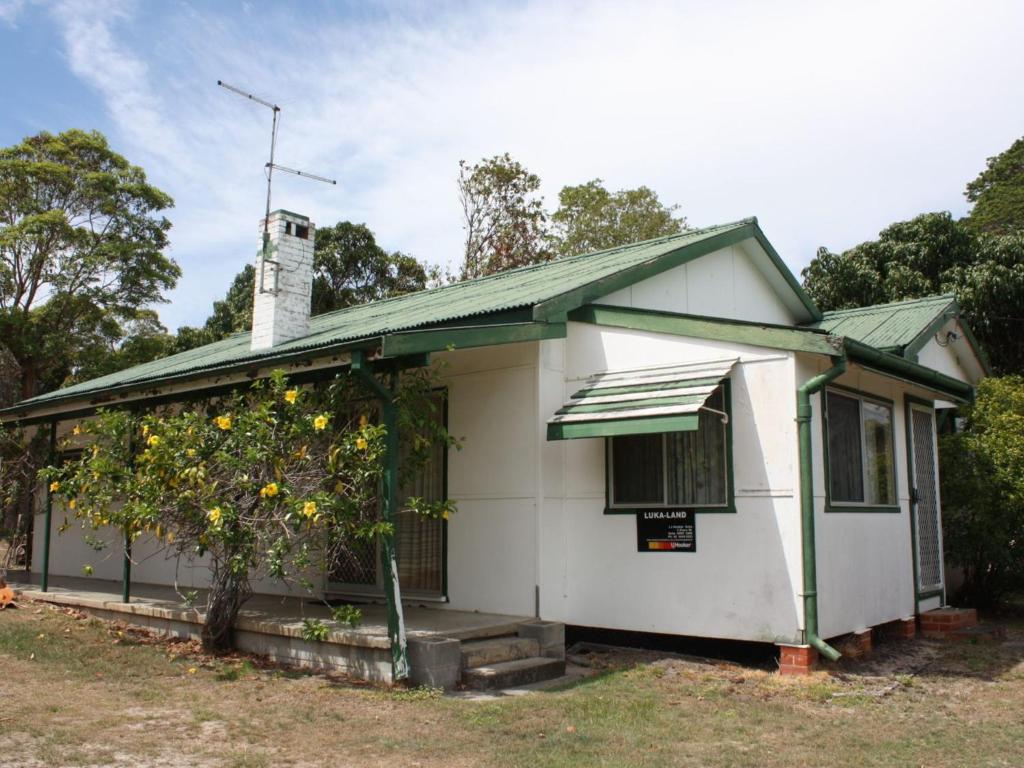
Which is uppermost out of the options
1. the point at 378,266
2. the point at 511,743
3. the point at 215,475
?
the point at 378,266

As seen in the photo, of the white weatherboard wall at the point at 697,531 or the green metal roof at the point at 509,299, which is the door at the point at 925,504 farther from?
the white weatherboard wall at the point at 697,531

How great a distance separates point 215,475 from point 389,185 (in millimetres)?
11895

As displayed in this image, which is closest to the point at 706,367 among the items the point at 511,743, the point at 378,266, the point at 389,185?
the point at 511,743

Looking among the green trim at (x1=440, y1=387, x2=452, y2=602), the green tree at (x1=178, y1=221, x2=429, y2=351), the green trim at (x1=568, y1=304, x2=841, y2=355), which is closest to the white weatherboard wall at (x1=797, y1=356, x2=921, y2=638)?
the green trim at (x1=568, y1=304, x2=841, y2=355)

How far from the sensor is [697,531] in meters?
7.82

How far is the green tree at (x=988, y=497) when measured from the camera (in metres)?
10.8

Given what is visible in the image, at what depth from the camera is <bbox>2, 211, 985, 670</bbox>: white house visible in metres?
7.40

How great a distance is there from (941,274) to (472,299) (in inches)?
466

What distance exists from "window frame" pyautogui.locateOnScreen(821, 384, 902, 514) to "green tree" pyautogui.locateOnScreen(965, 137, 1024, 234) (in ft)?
65.9

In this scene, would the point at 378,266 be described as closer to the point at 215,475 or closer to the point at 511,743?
the point at 215,475

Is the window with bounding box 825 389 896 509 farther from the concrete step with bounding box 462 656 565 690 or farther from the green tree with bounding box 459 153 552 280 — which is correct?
the green tree with bounding box 459 153 552 280

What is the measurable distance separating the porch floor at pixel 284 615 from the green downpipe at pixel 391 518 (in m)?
0.16

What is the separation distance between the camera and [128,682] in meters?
7.22

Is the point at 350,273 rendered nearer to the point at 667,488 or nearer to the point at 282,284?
the point at 282,284
